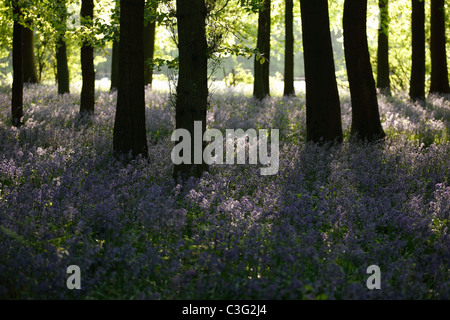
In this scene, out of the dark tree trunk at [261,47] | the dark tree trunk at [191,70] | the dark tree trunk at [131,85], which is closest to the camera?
the dark tree trunk at [191,70]

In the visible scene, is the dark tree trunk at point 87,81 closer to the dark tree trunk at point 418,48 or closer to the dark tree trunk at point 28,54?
the dark tree trunk at point 28,54

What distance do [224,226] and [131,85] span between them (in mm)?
4460

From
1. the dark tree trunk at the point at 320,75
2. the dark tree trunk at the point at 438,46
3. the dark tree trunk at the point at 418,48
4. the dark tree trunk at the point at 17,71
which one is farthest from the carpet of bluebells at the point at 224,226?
the dark tree trunk at the point at 438,46

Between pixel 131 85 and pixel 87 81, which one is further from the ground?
pixel 87 81

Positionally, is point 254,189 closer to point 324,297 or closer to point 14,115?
point 324,297

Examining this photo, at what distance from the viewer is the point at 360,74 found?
11.5 meters

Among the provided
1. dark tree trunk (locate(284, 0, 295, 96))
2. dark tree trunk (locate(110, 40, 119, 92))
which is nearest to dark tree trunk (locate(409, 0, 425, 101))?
dark tree trunk (locate(284, 0, 295, 96))

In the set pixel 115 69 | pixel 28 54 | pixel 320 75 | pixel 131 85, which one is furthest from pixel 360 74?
pixel 28 54

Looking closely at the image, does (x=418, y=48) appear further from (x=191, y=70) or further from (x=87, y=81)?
(x=191, y=70)

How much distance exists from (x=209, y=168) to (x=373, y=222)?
326cm

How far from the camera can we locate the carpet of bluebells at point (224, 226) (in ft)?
13.5

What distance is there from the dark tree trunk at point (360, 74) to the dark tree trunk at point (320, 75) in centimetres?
88

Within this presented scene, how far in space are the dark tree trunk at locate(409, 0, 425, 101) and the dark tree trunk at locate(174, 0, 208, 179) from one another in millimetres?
13942
